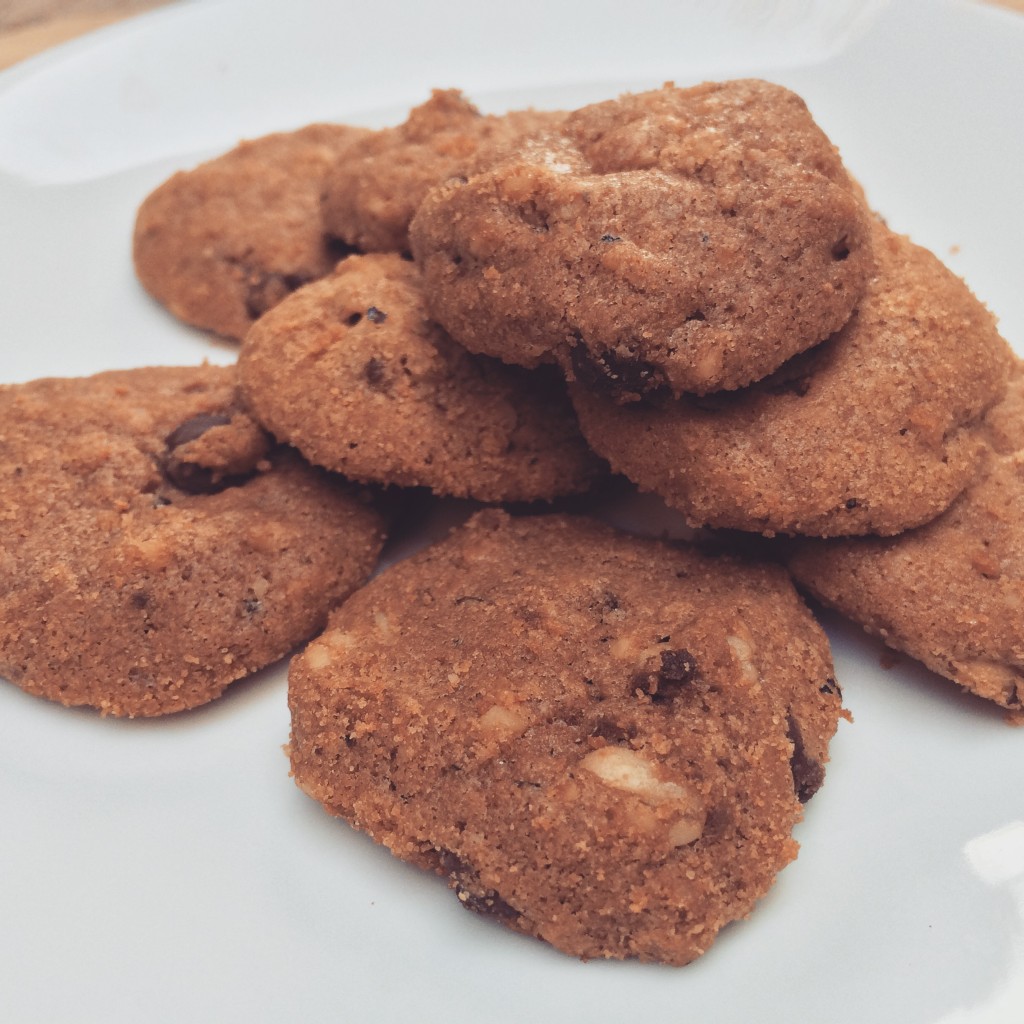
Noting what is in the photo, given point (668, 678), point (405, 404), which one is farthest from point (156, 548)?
point (668, 678)

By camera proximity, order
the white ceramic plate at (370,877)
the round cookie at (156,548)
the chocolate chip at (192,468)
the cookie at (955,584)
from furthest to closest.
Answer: the chocolate chip at (192,468) < the round cookie at (156,548) < the cookie at (955,584) < the white ceramic plate at (370,877)

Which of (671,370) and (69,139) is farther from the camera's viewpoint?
(69,139)

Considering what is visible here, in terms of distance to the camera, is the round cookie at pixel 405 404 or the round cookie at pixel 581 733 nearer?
the round cookie at pixel 581 733

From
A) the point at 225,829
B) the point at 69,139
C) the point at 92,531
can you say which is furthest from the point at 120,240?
the point at 225,829

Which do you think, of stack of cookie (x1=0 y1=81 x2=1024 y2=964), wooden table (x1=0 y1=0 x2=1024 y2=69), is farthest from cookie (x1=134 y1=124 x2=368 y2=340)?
wooden table (x1=0 y1=0 x2=1024 y2=69)

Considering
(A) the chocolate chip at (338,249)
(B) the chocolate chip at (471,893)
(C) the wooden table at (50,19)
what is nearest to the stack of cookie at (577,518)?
(B) the chocolate chip at (471,893)

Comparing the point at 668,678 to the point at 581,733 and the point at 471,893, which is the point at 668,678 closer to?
the point at 581,733

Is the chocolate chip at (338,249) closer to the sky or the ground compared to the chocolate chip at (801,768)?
closer to the sky

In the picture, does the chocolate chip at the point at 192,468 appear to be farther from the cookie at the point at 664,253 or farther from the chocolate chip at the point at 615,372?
the chocolate chip at the point at 615,372

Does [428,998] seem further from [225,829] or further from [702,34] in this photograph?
[702,34]
